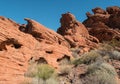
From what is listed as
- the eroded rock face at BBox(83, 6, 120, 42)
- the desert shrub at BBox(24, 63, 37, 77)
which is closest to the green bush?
the desert shrub at BBox(24, 63, 37, 77)

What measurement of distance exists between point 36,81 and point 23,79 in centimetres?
59

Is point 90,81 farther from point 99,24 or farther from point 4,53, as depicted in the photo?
point 99,24

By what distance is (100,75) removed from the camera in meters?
11.1

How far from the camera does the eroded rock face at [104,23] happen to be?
38.0 m

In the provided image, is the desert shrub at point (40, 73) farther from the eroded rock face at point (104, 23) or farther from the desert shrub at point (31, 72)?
the eroded rock face at point (104, 23)

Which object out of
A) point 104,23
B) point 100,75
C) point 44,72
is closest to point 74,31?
point 104,23

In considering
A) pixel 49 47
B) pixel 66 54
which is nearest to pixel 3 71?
pixel 49 47

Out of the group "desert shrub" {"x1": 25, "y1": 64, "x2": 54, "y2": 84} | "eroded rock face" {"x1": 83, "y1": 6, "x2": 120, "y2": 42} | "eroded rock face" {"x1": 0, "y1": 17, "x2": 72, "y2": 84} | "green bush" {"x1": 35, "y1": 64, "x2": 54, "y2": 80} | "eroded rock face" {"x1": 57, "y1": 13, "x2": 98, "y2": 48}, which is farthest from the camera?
"eroded rock face" {"x1": 83, "y1": 6, "x2": 120, "y2": 42}

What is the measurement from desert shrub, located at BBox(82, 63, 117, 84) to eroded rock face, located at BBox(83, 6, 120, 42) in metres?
25.4

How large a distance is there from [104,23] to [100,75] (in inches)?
1264

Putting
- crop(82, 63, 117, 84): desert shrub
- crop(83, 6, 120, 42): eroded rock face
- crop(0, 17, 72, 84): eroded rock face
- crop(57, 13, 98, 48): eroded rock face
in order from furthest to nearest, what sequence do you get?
crop(83, 6, 120, 42): eroded rock face → crop(57, 13, 98, 48): eroded rock face → crop(82, 63, 117, 84): desert shrub → crop(0, 17, 72, 84): eroded rock face

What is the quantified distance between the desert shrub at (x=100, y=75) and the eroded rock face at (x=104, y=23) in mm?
25422

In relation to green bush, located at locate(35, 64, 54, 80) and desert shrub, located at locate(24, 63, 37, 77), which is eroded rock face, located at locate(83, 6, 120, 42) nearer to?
green bush, located at locate(35, 64, 54, 80)

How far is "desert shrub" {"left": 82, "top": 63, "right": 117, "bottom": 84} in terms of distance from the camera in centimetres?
1079
